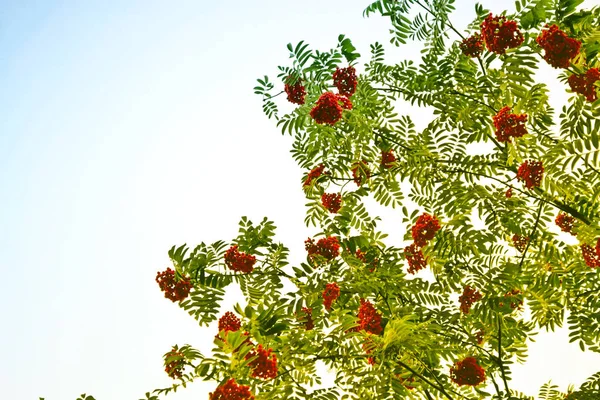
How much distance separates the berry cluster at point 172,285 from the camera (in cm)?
482

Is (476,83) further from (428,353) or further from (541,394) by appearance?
(541,394)

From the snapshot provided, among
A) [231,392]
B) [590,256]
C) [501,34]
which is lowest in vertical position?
[231,392]

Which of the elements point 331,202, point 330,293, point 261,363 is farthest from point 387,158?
point 261,363

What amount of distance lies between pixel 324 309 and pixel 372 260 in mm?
746

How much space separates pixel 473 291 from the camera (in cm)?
535

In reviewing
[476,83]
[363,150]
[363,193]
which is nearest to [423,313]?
[363,193]

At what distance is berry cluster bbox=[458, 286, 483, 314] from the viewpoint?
533 cm

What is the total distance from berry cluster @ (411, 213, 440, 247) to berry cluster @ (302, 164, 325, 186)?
1345 millimetres

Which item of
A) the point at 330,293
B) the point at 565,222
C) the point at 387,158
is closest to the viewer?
the point at 330,293

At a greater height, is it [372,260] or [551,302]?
[372,260]

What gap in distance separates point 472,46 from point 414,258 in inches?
91.9

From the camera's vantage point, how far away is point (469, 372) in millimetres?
4773

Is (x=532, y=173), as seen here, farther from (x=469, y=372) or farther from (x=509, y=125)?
(x=469, y=372)

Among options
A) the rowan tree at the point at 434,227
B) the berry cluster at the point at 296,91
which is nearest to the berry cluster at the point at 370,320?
the rowan tree at the point at 434,227
